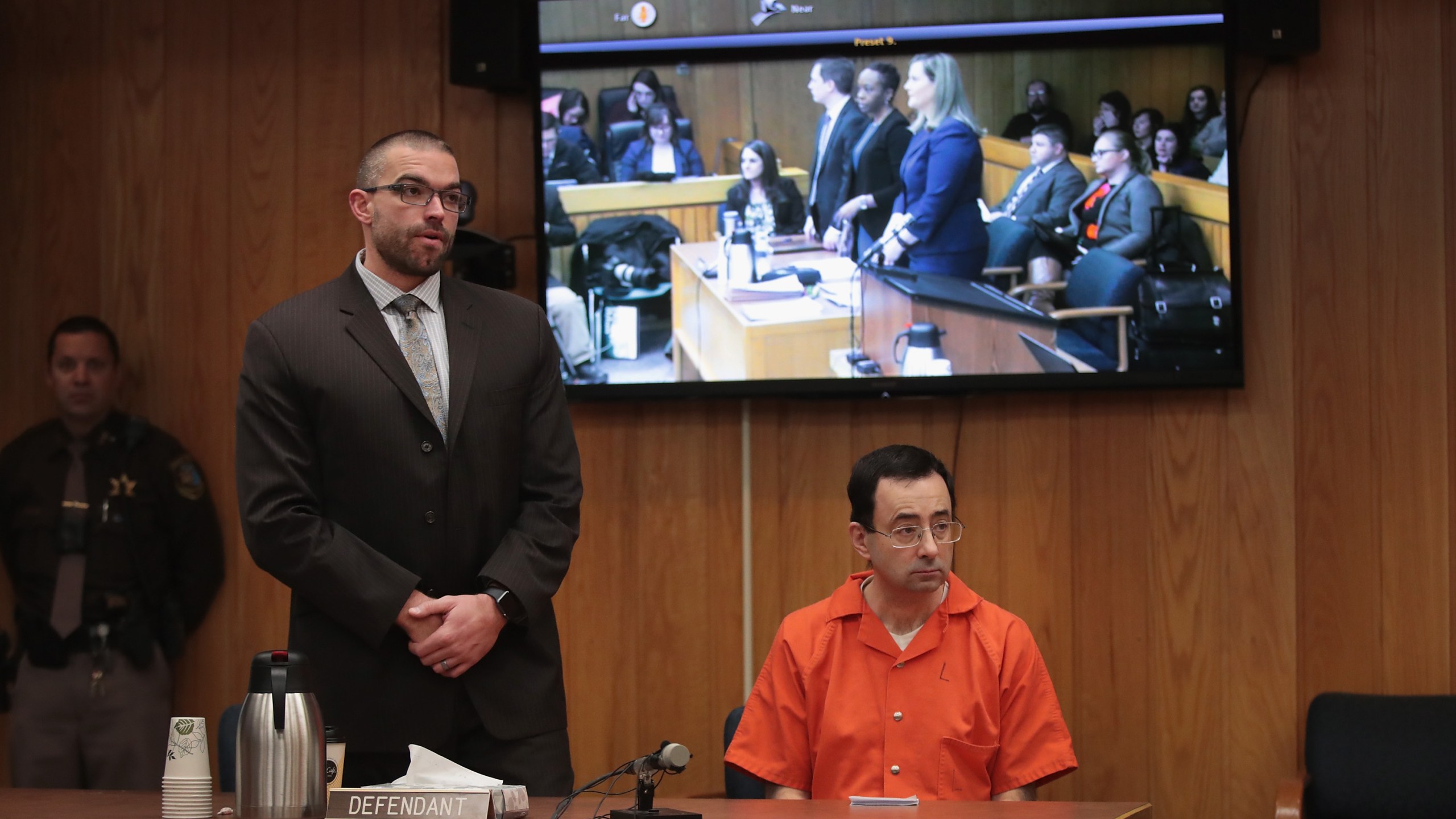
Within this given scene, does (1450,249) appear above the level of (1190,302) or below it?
above

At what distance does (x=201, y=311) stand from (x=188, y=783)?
104 inches

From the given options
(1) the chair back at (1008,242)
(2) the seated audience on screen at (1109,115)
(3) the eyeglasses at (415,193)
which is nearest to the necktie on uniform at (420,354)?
(3) the eyeglasses at (415,193)

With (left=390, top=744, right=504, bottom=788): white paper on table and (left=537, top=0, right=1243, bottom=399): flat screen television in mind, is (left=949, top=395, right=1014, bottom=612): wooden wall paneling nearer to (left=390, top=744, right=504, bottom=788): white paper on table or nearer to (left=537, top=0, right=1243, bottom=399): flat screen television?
(left=537, top=0, right=1243, bottom=399): flat screen television

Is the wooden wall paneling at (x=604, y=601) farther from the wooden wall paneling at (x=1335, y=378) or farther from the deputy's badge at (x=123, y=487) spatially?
the wooden wall paneling at (x=1335, y=378)

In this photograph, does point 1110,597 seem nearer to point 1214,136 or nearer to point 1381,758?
point 1381,758

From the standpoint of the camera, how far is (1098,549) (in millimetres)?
3781

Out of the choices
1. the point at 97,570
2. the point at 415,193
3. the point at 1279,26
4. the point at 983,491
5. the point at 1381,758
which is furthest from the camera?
the point at 97,570

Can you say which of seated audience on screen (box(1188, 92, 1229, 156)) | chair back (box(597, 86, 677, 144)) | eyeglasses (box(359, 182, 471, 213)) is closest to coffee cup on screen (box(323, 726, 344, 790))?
eyeglasses (box(359, 182, 471, 213))

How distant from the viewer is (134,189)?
4238mm

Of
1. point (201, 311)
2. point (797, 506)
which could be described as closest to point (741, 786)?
point (797, 506)

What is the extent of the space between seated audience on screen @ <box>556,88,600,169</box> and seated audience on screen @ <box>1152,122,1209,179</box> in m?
1.49

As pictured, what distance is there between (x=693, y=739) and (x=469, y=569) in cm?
169

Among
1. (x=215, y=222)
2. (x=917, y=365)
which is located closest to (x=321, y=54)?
(x=215, y=222)

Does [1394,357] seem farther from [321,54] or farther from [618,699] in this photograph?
[321,54]
